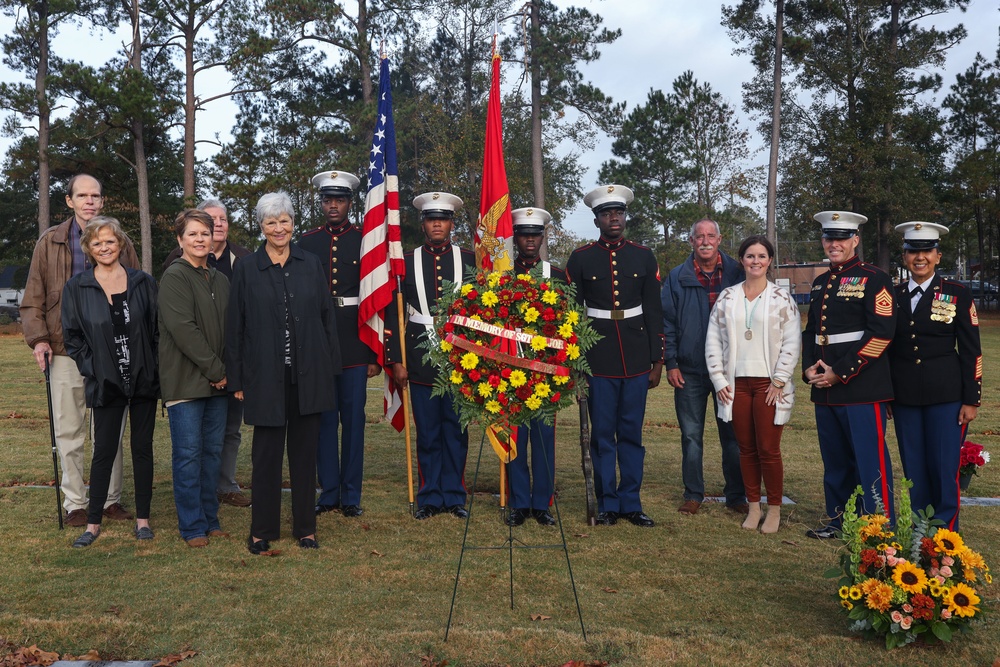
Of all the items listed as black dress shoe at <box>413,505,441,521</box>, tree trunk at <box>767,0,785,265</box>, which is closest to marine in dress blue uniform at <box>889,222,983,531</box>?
black dress shoe at <box>413,505,441,521</box>

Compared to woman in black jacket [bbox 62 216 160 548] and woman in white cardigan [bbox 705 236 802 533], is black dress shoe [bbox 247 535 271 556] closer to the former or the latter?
woman in black jacket [bbox 62 216 160 548]

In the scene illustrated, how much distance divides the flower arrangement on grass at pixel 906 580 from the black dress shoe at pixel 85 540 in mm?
4476

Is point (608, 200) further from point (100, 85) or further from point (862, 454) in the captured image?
point (100, 85)

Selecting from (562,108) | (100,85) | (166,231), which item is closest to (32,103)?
(100,85)

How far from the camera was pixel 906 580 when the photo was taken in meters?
4.01

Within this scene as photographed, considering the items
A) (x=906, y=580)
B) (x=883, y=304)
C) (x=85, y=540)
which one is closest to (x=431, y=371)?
(x=85, y=540)

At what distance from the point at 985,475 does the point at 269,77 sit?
26454mm

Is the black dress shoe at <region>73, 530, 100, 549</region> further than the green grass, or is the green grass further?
the black dress shoe at <region>73, 530, 100, 549</region>

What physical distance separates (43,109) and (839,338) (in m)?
29.4

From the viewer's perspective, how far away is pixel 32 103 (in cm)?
2831

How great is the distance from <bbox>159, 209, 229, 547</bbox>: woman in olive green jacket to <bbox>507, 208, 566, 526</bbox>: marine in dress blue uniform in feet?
6.80

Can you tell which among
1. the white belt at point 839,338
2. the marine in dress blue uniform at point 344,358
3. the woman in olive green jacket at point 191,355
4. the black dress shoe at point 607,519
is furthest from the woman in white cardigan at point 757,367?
the woman in olive green jacket at point 191,355

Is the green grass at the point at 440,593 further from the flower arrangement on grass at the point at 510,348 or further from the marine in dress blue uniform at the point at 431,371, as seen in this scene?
the flower arrangement on grass at the point at 510,348

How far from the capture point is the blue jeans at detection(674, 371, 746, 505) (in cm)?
662
